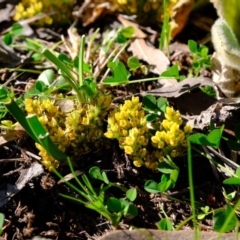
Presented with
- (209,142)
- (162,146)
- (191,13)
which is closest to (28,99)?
(162,146)

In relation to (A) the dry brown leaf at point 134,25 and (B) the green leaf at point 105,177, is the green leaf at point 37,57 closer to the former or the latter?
(A) the dry brown leaf at point 134,25

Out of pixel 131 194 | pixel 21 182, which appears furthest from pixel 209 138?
pixel 21 182

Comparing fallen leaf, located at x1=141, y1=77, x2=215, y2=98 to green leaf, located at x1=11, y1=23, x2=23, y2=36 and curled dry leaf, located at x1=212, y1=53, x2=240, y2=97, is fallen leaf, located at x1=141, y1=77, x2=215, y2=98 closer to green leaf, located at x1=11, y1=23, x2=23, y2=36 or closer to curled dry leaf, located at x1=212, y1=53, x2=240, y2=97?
curled dry leaf, located at x1=212, y1=53, x2=240, y2=97

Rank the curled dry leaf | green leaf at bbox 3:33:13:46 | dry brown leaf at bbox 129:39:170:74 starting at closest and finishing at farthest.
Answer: the curled dry leaf
dry brown leaf at bbox 129:39:170:74
green leaf at bbox 3:33:13:46

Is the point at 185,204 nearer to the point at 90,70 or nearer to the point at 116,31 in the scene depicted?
the point at 90,70

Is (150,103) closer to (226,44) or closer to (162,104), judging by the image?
(162,104)

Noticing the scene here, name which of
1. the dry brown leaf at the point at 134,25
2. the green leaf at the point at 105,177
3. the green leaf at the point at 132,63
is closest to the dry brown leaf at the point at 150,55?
the dry brown leaf at the point at 134,25

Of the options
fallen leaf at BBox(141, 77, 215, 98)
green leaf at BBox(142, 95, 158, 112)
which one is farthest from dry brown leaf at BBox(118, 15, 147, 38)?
green leaf at BBox(142, 95, 158, 112)
